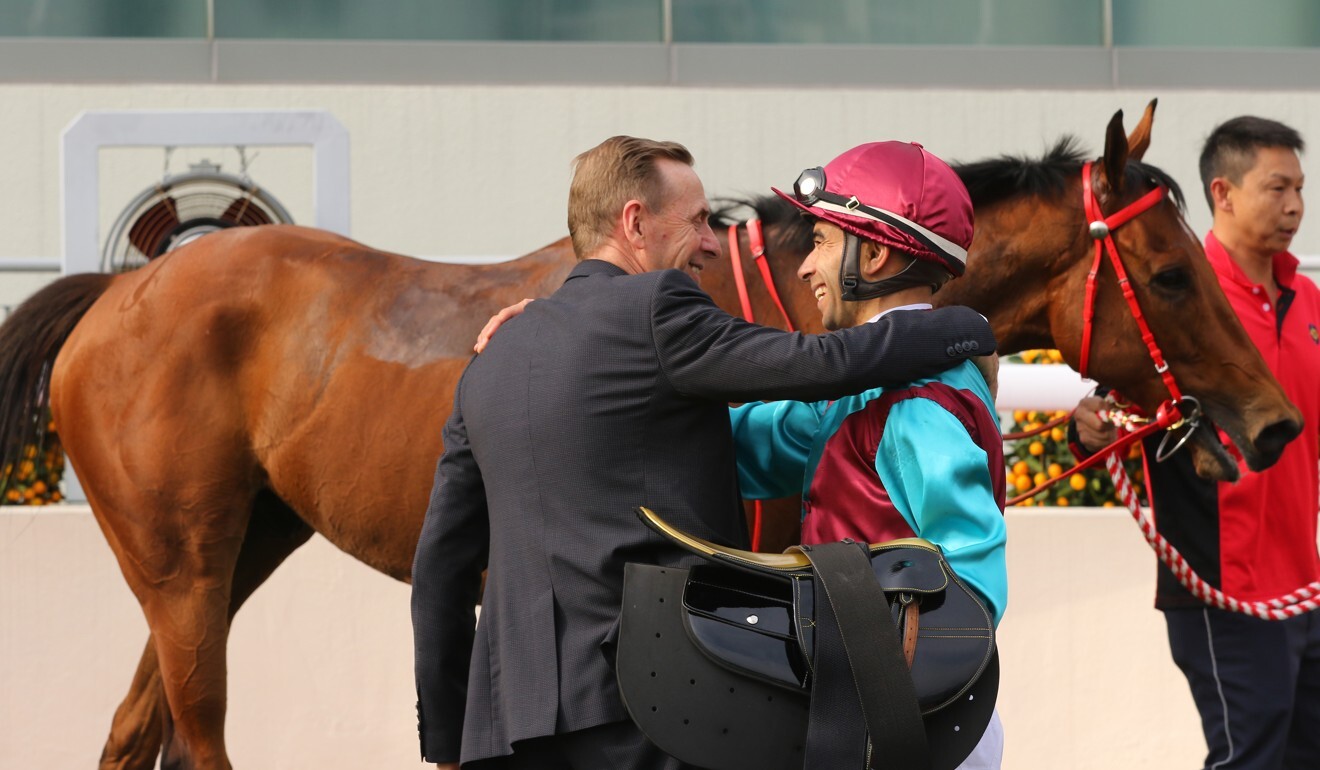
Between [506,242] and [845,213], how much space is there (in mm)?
6655

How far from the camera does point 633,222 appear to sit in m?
2.05

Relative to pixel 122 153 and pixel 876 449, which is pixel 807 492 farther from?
pixel 122 153

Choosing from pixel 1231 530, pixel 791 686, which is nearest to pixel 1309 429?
pixel 1231 530

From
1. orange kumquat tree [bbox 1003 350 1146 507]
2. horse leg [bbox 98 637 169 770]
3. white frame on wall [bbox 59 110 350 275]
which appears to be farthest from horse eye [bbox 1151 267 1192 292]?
white frame on wall [bbox 59 110 350 275]

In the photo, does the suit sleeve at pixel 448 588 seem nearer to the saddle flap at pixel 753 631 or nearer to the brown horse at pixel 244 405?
the saddle flap at pixel 753 631

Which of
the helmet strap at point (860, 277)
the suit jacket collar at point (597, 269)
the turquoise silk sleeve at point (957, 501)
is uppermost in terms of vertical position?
the suit jacket collar at point (597, 269)

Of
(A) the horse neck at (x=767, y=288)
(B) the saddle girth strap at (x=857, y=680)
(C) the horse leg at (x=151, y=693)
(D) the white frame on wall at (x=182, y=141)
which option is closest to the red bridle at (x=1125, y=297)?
(A) the horse neck at (x=767, y=288)

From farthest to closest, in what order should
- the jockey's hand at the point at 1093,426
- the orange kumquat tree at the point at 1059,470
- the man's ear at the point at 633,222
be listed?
the orange kumquat tree at the point at 1059,470, the jockey's hand at the point at 1093,426, the man's ear at the point at 633,222

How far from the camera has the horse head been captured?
3.21 m

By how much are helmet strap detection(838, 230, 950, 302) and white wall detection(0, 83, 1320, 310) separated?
655 centimetres

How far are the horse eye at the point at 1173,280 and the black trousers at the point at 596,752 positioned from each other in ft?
6.24

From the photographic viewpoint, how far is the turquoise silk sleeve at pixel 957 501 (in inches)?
68.0

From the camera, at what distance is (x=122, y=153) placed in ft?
26.7

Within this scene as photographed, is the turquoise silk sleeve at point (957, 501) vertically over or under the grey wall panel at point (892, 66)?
under
